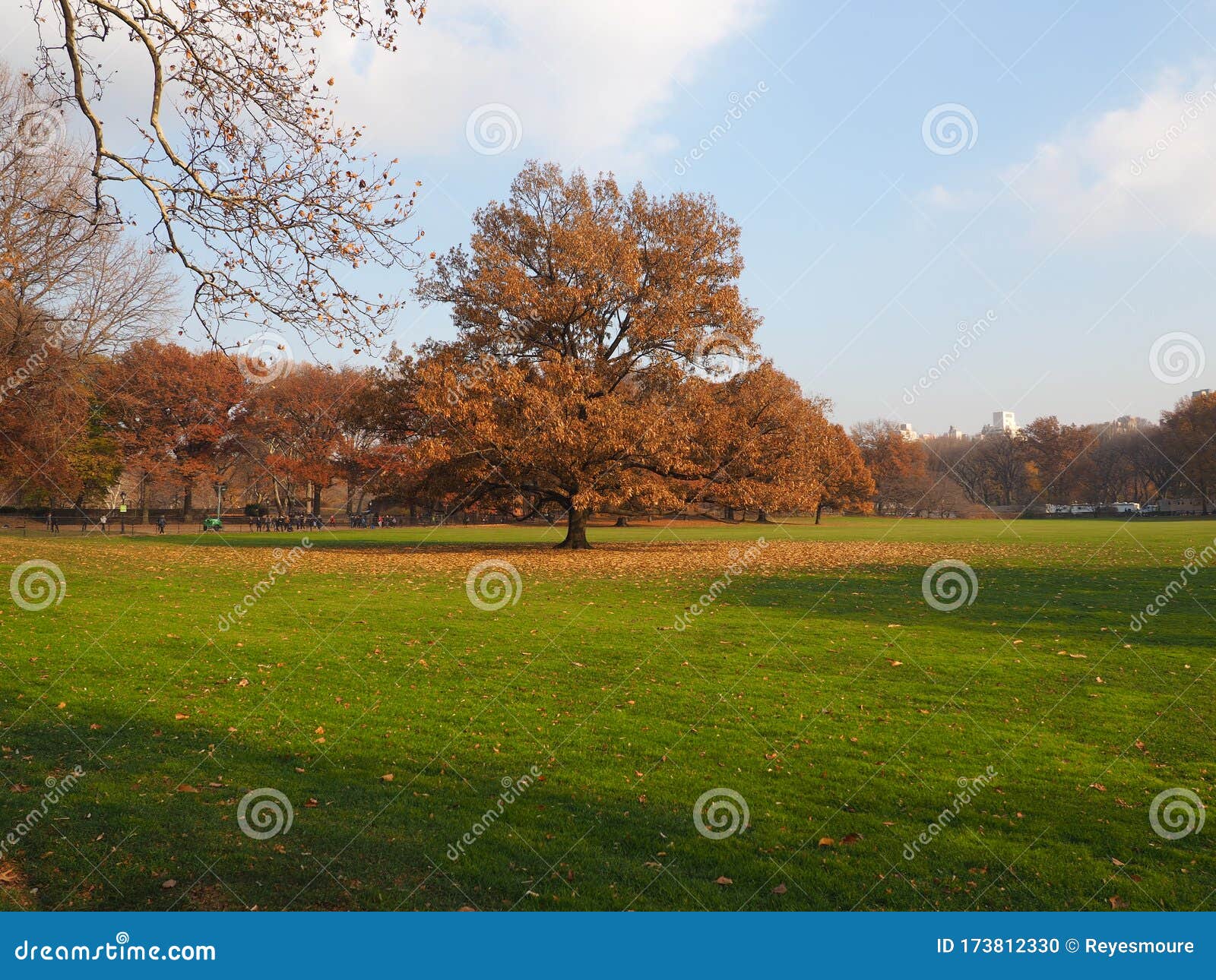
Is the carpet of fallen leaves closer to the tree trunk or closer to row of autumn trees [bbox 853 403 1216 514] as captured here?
the tree trunk

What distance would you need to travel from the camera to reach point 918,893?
479cm

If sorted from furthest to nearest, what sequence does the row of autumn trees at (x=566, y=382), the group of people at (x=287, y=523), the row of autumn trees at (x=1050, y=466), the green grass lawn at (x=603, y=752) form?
the row of autumn trees at (x=1050, y=466) < the group of people at (x=287, y=523) < the row of autumn trees at (x=566, y=382) < the green grass lawn at (x=603, y=752)

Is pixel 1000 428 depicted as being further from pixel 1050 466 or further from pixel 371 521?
pixel 371 521

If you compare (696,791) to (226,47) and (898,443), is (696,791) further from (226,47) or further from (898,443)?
(898,443)

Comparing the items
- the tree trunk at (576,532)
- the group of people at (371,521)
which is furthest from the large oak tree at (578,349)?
the group of people at (371,521)

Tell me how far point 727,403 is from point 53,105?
2937cm

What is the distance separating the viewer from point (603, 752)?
7258mm

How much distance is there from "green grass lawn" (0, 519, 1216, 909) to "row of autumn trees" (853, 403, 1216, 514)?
89.5 metres

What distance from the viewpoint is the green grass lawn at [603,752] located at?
4.94 meters

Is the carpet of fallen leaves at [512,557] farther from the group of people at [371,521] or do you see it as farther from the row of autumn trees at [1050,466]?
the row of autumn trees at [1050,466]

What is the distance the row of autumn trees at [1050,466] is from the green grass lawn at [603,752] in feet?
294

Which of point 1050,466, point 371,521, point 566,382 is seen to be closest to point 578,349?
point 566,382

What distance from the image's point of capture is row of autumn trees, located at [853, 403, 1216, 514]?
295 feet

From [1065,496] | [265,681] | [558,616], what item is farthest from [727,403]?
[1065,496]
